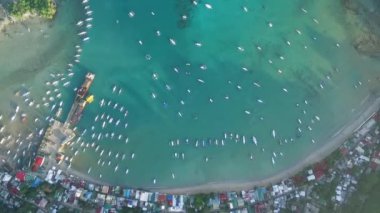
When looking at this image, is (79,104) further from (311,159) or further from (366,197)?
(366,197)

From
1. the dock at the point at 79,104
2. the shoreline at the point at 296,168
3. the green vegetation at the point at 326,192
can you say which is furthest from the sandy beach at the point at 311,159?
the dock at the point at 79,104

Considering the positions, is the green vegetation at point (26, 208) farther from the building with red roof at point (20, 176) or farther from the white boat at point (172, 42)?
the white boat at point (172, 42)

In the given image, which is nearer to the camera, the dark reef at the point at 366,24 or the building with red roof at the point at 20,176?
the building with red roof at the point at 20,176

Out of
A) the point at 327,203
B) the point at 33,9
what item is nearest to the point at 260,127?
the point at 327,203

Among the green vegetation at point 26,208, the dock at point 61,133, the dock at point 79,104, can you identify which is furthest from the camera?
the dock at point 79,104

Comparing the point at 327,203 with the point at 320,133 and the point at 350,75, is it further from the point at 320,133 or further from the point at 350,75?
the point at 350,75

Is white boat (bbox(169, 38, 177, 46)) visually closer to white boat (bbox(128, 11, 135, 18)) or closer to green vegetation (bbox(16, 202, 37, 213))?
white boat (bbox(128, 11, 135, 18))

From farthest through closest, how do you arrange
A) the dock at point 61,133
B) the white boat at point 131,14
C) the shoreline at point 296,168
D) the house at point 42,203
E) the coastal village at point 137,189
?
the white boat at point 131,14 → the shoreline at point 296,168 → the dock at point 61,133 → the coastal village at point 137,189 → the house at point 42,203

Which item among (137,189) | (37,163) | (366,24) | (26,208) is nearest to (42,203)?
(26,208)
